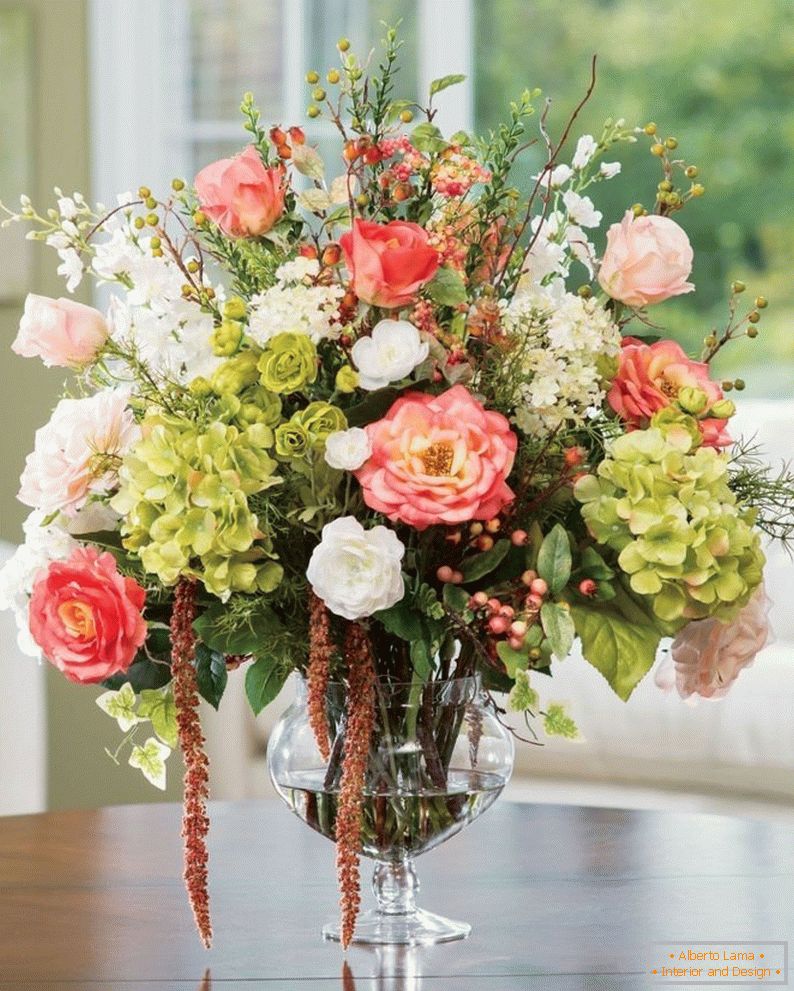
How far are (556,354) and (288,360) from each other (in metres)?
0.17

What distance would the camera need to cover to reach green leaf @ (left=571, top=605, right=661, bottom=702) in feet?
3.45

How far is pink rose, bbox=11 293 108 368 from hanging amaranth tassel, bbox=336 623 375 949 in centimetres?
25

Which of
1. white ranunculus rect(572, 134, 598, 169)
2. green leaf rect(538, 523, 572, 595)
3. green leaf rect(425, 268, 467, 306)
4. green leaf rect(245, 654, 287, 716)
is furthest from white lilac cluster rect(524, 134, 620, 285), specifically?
green leaf rect(245, 654, 287, 716)

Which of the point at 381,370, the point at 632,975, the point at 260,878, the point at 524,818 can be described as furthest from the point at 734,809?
the point at 381,370

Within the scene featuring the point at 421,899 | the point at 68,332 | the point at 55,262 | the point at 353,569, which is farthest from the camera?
the point at 55,262

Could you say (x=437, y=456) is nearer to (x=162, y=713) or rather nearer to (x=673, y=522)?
(x=673, y=522)

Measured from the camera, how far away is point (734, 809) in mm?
2580

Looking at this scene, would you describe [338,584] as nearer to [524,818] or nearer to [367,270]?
[367,270]

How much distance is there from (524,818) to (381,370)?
658 millimetres

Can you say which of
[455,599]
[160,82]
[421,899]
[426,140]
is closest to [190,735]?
[455,599]

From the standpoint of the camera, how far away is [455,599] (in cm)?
104

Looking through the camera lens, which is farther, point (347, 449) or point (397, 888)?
point (397, 888)

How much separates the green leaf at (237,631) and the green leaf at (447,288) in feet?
0.74

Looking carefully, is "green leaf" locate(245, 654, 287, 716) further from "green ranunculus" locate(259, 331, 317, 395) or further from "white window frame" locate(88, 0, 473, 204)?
"white window frame" locate(88, 0, 473, 204)
